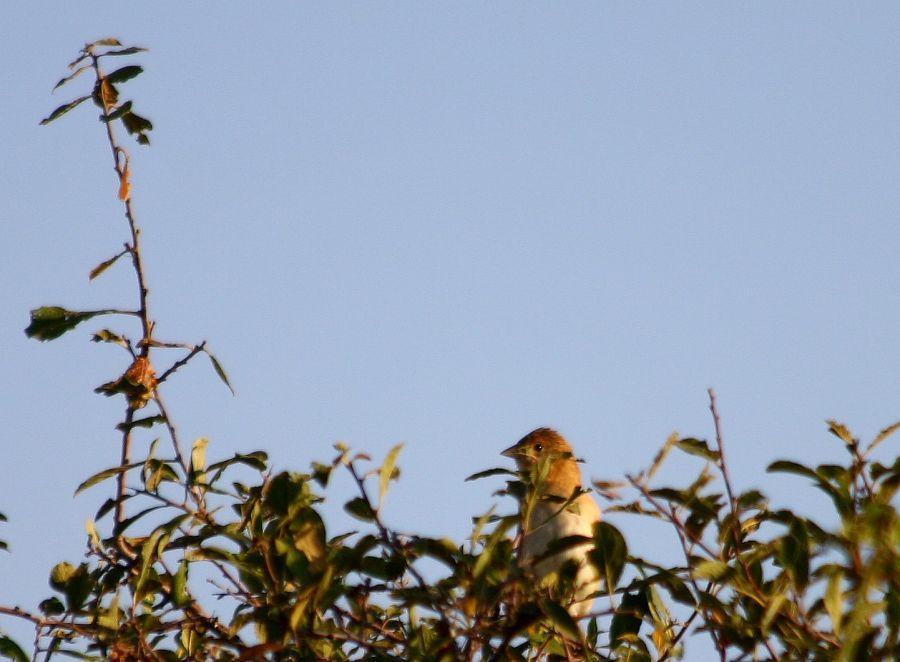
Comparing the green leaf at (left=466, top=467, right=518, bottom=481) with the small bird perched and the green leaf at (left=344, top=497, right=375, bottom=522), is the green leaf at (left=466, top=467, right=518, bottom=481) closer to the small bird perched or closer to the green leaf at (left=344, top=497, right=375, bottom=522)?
the small bird perched

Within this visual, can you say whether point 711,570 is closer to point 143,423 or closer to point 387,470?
point 387,470

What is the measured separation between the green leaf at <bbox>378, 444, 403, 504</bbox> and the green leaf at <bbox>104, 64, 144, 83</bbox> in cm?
197

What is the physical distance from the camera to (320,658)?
122 inches

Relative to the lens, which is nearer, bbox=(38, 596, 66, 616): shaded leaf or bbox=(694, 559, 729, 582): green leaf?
bbox=(694, 559, 729, 582): green leaf

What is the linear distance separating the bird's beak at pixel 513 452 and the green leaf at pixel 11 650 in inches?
206

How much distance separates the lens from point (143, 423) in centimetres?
392

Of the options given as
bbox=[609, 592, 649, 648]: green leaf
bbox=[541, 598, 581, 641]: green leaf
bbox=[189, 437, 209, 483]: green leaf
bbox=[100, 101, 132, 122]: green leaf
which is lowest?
bbox=[541, 598, 581, 641]: green leaf

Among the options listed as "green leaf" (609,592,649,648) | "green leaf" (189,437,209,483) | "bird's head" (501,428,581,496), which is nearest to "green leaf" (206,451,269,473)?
"green leaf" (189,437,209,483)

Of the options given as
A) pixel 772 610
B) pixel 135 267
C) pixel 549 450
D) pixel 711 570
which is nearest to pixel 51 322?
pixel 135 267

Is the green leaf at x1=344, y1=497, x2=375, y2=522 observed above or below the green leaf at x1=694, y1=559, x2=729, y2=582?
above

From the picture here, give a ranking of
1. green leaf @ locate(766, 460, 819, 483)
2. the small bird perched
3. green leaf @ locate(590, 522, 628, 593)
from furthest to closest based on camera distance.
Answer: the small bird perched < green leaf @ locate(590, 522, 628, 593) < green leaf @ locate(766, 460, 819, 483)

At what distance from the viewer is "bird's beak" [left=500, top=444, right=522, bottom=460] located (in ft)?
28.8

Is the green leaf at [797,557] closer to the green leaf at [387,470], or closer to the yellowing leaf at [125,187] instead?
the green leaf at [387,470]

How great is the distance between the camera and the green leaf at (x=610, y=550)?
3.09 m
